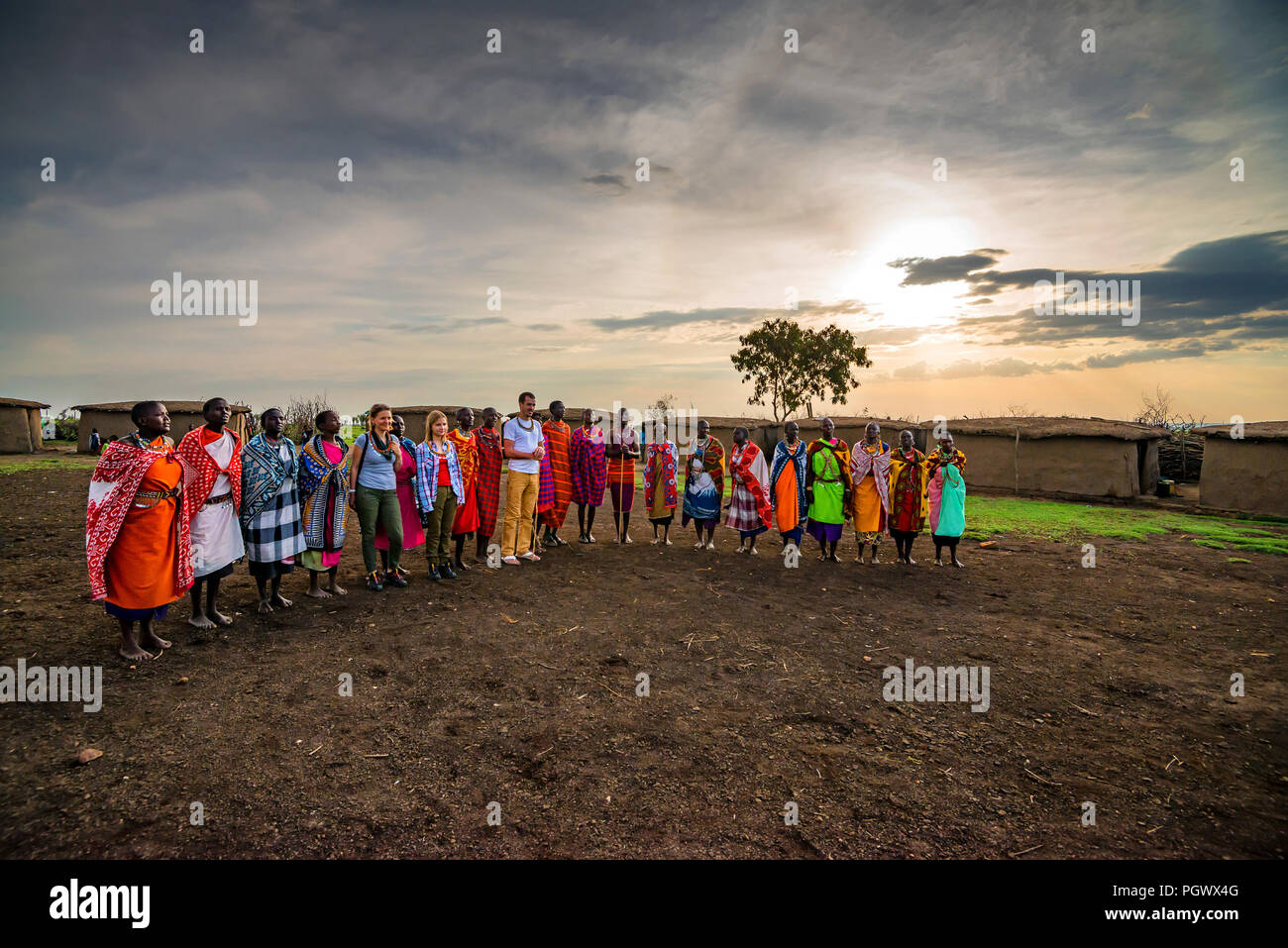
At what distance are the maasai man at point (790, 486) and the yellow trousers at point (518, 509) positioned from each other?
3544 mm

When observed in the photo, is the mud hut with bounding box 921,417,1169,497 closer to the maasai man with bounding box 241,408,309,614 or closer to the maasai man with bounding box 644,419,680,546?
the maasai man with bounding box 644,419,680,546

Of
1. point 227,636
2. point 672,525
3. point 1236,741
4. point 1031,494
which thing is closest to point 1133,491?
point 1031,494

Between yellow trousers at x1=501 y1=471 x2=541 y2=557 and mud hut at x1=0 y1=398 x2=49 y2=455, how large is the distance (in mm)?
29433

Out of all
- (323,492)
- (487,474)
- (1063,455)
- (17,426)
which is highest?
(17,426)

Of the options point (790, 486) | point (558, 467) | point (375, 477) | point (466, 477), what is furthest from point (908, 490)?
point (375, 477)

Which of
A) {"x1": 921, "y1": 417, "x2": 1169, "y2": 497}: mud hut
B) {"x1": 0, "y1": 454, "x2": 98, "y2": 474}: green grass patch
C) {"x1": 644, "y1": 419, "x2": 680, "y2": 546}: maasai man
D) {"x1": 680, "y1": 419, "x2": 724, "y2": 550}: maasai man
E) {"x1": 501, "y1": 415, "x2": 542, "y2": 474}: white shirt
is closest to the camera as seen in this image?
{"x1": 501, "y1": 415, "x2": 542, "y2": 474}: white shirt

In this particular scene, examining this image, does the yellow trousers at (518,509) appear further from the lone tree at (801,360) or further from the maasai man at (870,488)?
the lone tree at (801,360)

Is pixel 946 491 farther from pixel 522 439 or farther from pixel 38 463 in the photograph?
pixel 38 463

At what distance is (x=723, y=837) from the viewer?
2.87 metres

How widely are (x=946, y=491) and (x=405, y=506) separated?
22.8ft

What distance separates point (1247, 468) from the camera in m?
14.4

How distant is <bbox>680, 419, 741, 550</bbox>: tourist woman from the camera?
9.57m

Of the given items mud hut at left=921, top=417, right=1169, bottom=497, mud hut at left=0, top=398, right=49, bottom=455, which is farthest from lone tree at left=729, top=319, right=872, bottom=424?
mud hut at left=0, top=398, right=49, bottom=455
